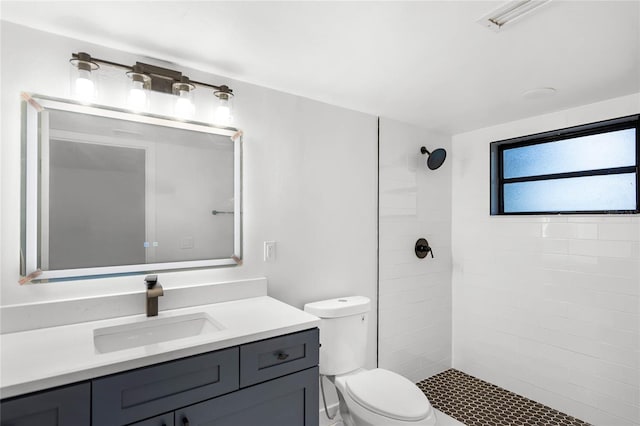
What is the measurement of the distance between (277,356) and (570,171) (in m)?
2.44

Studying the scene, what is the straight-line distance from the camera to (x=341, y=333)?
210 cm

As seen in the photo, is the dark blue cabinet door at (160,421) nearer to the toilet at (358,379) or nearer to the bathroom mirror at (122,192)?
the bathroom mirror at (122,192)

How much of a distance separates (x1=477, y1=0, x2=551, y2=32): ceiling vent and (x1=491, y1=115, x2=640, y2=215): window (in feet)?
4.82

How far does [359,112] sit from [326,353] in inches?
64.9

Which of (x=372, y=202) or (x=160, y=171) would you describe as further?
(x=372, y=202)

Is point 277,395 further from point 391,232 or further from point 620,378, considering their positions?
point 620,378

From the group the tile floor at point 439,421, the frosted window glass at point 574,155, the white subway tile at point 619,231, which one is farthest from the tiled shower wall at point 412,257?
the white subway tile at point 619,231

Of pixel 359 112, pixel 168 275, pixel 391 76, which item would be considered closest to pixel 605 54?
pixel 391 76

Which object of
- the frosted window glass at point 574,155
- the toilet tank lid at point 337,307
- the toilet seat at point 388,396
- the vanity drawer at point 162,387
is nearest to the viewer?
the vanity drawer at point 162,387

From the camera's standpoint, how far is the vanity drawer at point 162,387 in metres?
1.11

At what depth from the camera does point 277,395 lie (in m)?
1.45

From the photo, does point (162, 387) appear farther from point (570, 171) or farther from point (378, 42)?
point (570, 171)

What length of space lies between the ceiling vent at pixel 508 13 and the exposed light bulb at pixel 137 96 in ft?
4.96

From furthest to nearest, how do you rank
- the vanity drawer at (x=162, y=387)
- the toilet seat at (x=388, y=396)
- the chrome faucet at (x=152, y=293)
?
the toilet seat at (x=388, y=396), the chrome faucet at (x=152, y=293), the vanity drawer at (x=162, y=387)
